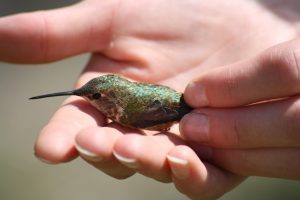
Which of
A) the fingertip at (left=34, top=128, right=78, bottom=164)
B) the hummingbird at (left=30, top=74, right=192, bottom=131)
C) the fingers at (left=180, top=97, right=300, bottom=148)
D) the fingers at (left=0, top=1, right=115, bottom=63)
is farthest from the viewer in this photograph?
the fingers at (left=0, top=1, right=115, bottom=63)

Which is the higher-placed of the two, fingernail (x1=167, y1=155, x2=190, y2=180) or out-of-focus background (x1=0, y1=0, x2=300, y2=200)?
fingernail (x1=167, y1=155, x2=190, y2=180)

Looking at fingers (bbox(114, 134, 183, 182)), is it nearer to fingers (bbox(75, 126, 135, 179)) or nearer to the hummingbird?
fingers (bbox(75, 126, 135, 179))

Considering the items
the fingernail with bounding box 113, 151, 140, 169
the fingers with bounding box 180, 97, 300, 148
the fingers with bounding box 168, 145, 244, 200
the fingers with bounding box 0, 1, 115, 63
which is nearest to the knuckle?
the fingers with bounding box 180, 97, 300, 148

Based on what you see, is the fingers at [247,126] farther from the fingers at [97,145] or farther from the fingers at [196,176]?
the fingers at [97,145]

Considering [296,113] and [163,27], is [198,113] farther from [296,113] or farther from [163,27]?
[163,27]

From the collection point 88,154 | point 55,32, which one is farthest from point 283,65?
point 55,32
